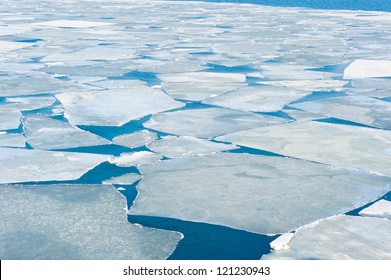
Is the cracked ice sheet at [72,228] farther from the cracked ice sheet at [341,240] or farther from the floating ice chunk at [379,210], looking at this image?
the floating ice chunk at [379,210]

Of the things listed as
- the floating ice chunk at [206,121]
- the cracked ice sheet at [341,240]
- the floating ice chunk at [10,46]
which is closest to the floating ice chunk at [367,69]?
the floating ice chunk at [206,121]

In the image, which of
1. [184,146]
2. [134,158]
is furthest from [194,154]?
[134,158]

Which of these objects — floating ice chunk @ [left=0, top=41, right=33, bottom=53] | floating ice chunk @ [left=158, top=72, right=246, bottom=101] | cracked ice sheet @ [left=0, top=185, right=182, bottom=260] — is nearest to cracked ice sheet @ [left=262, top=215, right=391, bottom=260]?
cracked ice sheet @ [left=0, top=185, right=182, bottom=260]

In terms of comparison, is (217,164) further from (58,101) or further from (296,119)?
(58,101)

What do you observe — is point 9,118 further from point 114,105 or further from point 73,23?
point 73,23

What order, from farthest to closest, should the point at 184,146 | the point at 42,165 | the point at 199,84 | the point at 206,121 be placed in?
the point at 199,84 → the point at 206,121 → the point at 184,146 → the point at 42,165

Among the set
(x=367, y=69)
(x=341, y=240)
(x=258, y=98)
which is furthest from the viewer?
(x=367, y=69)
